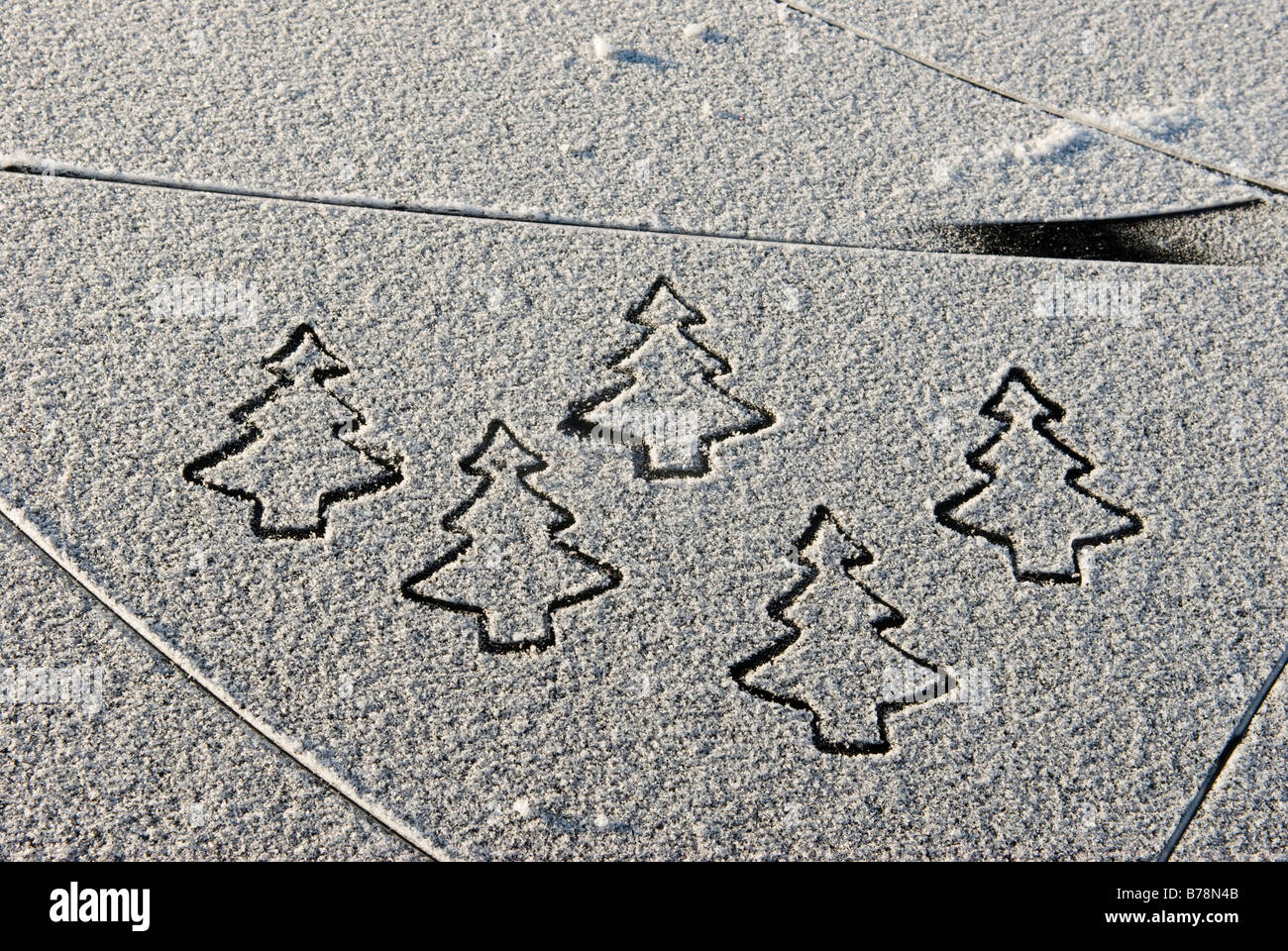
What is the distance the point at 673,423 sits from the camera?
1863 millimetres

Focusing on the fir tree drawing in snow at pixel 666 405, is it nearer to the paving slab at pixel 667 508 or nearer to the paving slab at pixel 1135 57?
the paving slab at pixel 667 508

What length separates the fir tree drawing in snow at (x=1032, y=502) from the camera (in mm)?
1785

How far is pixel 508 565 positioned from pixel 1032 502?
78cm

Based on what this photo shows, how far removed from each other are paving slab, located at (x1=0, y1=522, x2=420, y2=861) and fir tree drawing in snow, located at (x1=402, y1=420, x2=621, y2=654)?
0.29m

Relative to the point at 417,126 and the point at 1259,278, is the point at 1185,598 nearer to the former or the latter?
the point at 1259,278

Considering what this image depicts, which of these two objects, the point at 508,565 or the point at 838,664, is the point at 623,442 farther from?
A: the point at 838,664

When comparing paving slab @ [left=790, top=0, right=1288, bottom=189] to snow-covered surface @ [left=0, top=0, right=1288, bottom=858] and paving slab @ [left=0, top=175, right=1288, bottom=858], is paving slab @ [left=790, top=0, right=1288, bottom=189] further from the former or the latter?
paving slab @ [left=0, top=175, right=1288, bottom=858]

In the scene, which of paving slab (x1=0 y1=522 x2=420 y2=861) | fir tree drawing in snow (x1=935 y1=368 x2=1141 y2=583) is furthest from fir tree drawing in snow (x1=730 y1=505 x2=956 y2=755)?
paving slab (x1=0 y1=522 x2=420 y2=861)

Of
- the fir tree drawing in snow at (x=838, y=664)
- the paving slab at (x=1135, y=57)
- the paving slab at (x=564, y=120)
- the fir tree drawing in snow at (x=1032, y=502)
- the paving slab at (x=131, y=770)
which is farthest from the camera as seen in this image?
the paving slab at (x=1135, y=57)

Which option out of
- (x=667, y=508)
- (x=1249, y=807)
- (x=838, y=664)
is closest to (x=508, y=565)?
(x=667, y=508)

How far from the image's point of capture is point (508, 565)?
172 centimetres

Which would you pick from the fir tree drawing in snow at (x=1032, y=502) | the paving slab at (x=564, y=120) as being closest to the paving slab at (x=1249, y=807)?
the fir tree drawing in snow at (x=1032, y=502)

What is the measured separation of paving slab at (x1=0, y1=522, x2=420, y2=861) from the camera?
1512mm
